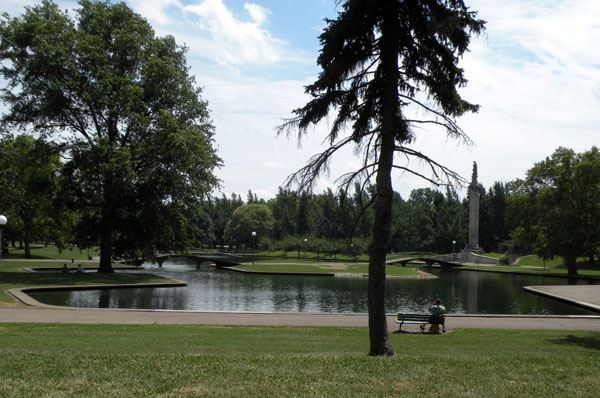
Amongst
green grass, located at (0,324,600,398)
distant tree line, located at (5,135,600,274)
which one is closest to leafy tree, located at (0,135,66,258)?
distant tree line, located at (5,135,600,274)

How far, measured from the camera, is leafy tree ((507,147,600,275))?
2174 inches

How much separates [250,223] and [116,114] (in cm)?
8178

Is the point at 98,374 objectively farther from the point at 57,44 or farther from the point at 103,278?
the point at 57,44

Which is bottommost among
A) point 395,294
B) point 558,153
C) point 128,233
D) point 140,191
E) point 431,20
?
point 395,294

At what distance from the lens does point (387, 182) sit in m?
11.3

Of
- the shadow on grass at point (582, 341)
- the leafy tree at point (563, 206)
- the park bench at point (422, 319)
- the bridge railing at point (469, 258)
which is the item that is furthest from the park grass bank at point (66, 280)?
the bridge railing at point (469, 258)

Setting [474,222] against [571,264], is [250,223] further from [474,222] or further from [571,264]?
[571,264]

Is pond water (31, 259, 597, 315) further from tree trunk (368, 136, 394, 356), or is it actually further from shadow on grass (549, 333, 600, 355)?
tree trunk (368, 136, 394, 356)

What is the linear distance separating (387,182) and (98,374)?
7.13 m

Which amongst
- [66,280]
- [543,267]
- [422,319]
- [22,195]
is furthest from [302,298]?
[543,267]

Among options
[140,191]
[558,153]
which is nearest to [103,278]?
[140,191]

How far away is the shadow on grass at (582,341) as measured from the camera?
1384 centimetres

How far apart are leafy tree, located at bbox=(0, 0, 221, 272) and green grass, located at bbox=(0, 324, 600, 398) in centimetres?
2200

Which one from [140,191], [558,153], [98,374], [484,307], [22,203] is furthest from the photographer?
[558,153]
